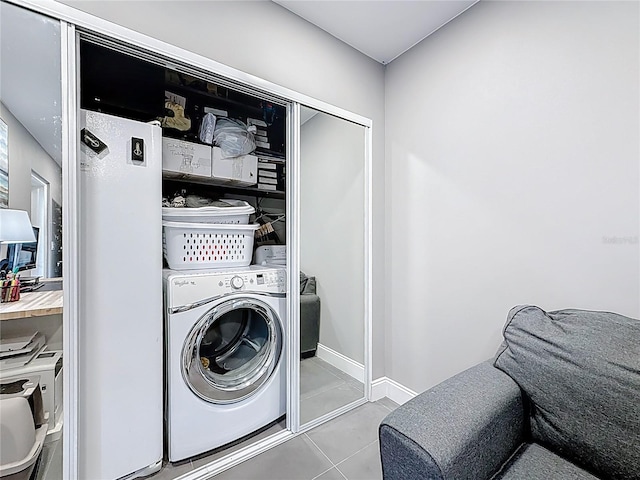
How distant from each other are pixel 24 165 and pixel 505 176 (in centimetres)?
215

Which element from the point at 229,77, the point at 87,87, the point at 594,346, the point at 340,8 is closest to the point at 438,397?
the point at 594,346

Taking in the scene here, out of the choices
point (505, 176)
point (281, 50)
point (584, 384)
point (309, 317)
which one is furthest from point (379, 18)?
point (584, 384)

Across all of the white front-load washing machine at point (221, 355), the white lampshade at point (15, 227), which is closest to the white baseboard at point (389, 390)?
the white front-load washing machine at point (221, 355)

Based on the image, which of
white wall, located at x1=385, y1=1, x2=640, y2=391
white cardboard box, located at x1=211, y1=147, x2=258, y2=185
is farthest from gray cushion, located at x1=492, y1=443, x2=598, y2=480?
white cardboard box, located at x1=211, y1=147, x2=258, y2=185

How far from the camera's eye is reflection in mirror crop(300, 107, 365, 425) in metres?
1.91

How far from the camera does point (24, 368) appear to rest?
117 centimetres

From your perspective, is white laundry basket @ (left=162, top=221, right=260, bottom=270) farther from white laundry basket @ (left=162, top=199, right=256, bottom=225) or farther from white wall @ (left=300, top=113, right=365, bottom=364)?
white wall @ (left=300, top=113, right=365, bottom=364)

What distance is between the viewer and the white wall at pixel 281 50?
4.42 ft

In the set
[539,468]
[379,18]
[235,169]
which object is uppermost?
[379,18]

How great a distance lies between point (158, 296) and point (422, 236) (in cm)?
159

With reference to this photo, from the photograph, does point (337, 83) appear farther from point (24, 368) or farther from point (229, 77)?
point (24, 368)

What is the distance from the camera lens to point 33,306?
3.76 ft

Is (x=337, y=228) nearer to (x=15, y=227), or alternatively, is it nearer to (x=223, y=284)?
(x=223, y=284)

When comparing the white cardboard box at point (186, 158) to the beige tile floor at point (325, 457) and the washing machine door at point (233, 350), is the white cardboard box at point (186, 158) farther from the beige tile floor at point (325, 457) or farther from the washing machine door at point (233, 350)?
the beige tile floor at point (325, 457)
